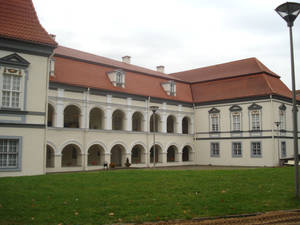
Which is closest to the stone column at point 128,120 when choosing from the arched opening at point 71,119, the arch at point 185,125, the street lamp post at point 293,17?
the arched opening at point 71,119

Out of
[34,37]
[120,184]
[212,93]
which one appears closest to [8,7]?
[34,37]

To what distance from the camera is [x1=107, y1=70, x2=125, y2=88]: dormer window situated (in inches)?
1219

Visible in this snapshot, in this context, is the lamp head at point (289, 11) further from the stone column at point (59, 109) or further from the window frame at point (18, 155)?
the stone column at point (59, 109)

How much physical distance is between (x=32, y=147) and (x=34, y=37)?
603cm

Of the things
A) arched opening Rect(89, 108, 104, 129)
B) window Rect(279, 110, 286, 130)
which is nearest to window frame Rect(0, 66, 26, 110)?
arched opening Rect(89, 108, 104, 129)

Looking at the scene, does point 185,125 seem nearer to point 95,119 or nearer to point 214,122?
point 214,122

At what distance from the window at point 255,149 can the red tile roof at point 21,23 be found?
73.5 feet

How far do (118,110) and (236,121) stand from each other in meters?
12.2

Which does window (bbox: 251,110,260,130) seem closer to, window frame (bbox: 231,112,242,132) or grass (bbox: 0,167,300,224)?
window frame (bbox: 231,112,242,132)

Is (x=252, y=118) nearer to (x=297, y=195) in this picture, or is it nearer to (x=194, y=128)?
(x=194, y=128)

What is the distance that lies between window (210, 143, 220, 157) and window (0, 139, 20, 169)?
2316cm

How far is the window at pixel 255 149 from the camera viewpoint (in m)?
33.2

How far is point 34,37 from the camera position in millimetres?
18766

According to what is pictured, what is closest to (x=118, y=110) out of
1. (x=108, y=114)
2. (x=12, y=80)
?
(x=108, y=114)
